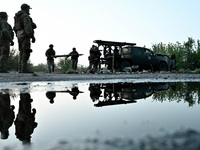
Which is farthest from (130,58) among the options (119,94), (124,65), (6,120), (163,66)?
(6,120)

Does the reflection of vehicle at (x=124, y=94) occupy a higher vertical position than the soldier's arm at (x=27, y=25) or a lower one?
lower

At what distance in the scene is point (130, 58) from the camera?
18547mm

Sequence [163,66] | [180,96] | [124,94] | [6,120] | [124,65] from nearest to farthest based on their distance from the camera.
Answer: [6,120] → [180,96] → [124,94] → [124,65] → [163,66]

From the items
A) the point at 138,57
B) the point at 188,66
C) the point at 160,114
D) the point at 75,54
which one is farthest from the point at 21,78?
the point at 188,66

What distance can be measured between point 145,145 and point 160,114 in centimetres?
109

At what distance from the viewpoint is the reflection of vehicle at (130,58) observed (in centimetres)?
1831

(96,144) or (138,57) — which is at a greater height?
(138,57)

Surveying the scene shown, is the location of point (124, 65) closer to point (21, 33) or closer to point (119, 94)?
point (21, 33)

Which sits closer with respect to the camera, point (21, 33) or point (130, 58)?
point (21, 33)

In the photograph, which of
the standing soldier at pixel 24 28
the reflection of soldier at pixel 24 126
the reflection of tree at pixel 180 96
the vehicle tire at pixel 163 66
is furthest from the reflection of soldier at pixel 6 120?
the vehicle tire at pixel 163 66

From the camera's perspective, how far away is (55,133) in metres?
1.61

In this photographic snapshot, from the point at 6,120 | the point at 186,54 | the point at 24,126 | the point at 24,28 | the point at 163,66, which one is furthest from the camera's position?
the point at 186,54

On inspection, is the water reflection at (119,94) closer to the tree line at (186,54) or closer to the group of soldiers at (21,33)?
the group of soldiers at (21,33)

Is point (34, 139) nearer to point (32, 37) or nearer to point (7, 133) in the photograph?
point (7, 133)
